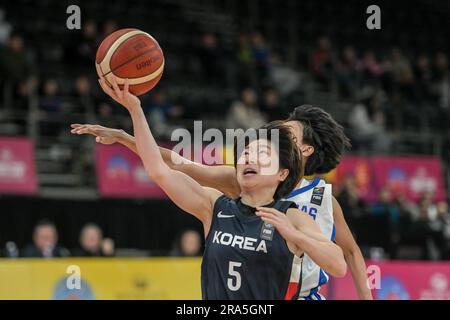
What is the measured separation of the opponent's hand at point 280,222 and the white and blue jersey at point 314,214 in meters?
0.95

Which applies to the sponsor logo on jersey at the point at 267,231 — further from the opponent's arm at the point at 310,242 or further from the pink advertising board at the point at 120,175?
the pink advertising board at the point at 120,175

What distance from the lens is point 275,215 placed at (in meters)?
4.42

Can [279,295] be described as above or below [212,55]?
below

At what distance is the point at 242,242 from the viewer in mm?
4648

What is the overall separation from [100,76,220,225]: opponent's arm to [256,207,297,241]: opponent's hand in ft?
1.58

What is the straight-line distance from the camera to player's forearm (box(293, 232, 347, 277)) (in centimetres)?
441

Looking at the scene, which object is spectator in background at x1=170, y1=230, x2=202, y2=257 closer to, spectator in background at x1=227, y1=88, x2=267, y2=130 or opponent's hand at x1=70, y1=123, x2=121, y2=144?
spectator in background at x1=227, y1=88, x2=267, y2=130

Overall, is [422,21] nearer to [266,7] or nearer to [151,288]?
[266,7]

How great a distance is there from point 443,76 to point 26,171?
1166 cm

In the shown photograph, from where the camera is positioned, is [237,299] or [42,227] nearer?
[237,299]

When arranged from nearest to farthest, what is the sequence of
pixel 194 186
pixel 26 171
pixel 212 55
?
pixel 194 186 < pixel 26 171 < pixel 212 55

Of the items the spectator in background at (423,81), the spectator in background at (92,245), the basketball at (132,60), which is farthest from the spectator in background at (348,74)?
the basketball at (132,60)

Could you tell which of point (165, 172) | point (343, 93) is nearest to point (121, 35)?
point (165, 172)

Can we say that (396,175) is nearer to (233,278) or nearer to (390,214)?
(390,214)
